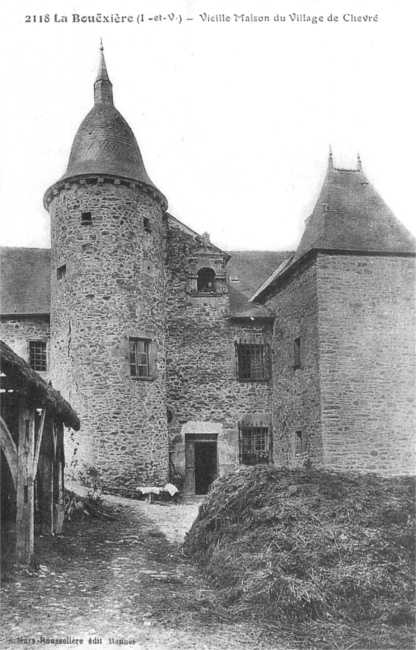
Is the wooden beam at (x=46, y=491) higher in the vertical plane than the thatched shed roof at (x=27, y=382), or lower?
lower

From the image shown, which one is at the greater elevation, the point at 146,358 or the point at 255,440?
the point at 146,358

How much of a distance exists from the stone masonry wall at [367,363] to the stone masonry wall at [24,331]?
27.4 feet

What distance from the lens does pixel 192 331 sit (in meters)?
20.9

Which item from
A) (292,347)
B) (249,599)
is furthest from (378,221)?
(249,599)

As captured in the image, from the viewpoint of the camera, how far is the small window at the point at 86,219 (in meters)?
19.0

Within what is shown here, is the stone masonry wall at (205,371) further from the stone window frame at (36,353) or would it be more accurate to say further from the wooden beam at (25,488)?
the wooden beam at (25,488)

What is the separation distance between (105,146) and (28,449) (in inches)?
490

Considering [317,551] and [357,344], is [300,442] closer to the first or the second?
[357,344]

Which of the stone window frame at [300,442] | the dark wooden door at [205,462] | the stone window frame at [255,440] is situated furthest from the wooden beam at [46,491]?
the stone window frame at [255,440]

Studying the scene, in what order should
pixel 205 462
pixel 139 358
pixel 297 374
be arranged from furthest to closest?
pixel 205 462, pixel 139 358, pixel 297 374

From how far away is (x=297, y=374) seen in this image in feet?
59.9

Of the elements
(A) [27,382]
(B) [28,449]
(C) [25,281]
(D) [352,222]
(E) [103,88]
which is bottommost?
(B) [28,449]

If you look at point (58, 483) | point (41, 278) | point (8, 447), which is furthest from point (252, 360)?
point (8, 447)

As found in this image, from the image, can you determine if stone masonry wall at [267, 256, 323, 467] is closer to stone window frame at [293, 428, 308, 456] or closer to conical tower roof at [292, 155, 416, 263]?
stone window frame at [293, 428, 308, 456]
